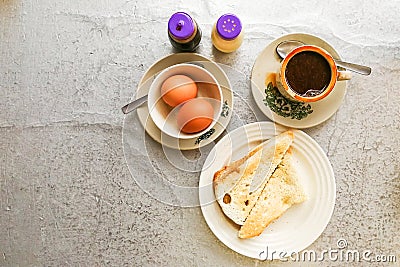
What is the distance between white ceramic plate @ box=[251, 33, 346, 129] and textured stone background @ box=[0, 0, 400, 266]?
0.15 feet

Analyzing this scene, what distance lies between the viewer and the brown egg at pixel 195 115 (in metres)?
1.07

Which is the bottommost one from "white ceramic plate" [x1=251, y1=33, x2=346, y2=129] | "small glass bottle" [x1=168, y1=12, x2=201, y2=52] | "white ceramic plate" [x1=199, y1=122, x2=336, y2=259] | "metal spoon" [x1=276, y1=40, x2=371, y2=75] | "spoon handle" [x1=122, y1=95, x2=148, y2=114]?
"white ceramic plate" [x1=199, y1=122, x2=336, y2=259]

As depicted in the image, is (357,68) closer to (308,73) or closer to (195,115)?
(308,73)

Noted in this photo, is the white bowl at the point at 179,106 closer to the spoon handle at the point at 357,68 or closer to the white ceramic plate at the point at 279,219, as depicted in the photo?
the white ceramic plate at the point at 279,219

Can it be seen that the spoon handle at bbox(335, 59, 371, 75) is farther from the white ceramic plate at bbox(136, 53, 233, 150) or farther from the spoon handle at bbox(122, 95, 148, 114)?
the spoon handle at bbox(122, 95, 148, 114)

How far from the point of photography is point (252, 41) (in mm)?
1189

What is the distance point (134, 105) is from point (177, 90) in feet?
0.39

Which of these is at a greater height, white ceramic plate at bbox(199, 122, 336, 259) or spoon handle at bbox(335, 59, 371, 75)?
spoon handle at bbox(335, 59, 371, 75)

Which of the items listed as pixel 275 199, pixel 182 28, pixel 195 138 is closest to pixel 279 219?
pixel 275 199

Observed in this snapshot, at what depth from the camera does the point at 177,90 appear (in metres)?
1.08

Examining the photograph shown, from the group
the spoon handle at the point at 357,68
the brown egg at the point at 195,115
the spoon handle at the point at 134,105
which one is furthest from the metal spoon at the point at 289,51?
the spoon handle at the point at 134,105

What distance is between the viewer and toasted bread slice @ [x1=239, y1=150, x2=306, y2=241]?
1.11 meters

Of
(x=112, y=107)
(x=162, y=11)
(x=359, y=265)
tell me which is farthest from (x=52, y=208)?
(x=359, y=265)

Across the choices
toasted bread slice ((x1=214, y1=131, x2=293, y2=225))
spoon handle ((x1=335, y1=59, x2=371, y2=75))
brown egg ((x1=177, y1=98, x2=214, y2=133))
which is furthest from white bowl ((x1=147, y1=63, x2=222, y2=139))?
spoon handle ((x1=335, y1=59, x2=371, y2=75))
